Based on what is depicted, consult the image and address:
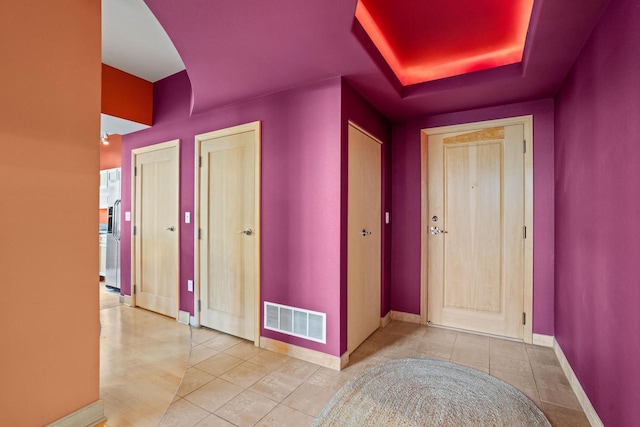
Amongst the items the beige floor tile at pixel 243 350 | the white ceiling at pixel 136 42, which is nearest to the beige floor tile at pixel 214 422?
the beige floor tile at pixel 243 350

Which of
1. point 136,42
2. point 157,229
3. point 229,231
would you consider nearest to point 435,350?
point 229,231

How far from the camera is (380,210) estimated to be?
10.5ft

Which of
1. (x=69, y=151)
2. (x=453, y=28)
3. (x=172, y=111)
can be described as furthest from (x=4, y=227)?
(x=453, y=28)

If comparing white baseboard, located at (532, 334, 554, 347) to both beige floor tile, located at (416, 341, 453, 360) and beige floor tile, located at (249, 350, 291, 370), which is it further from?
beige floor tile, located at (249, 350, 291, 370)

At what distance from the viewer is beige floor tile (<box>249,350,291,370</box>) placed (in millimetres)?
2402

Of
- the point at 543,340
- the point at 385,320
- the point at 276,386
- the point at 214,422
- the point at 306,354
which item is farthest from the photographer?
the point at 385,320

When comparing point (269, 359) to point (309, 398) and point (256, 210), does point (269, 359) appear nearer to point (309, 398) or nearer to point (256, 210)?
point (309, 398)

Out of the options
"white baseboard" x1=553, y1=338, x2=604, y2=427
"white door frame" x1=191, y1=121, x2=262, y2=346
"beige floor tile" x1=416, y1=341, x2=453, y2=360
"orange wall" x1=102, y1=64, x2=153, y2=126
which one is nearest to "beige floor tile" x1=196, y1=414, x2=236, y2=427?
"white door frame" x1=191, y1=121, x2=262, y2=346

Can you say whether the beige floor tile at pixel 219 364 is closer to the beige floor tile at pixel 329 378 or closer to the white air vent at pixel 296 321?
the white air vent at pixel 296 321

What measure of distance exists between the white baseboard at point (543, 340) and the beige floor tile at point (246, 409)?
2.45 metres

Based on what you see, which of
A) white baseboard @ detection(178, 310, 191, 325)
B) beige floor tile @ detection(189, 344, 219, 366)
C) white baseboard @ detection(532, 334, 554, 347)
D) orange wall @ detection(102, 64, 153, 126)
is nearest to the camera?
beige floor tile @ detection(189, 344, 219, 366)

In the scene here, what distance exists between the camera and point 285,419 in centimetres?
173

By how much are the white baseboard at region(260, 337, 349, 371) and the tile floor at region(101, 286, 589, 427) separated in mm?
54

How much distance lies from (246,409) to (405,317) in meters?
2.10
